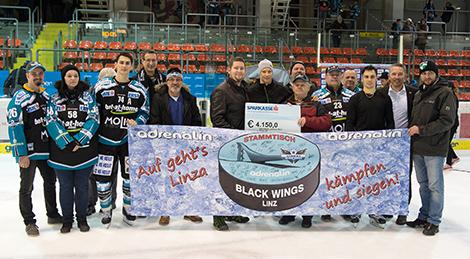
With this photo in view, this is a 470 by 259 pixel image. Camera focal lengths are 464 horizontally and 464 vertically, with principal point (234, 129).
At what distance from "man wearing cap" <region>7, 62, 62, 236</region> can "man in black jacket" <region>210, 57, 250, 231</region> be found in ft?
5.03

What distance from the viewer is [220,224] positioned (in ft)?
14.4

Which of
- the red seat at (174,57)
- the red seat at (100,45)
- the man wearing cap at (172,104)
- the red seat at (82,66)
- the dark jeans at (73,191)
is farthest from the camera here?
the red seat at (100,45)

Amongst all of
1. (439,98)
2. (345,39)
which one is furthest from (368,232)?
(345,39)

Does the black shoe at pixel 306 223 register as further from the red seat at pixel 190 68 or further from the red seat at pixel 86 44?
the red seat at pixel 86 44

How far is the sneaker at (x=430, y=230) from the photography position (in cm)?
433

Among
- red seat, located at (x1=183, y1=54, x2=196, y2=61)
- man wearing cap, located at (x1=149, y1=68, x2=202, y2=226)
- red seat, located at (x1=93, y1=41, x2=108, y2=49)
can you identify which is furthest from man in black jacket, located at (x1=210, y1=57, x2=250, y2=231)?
red seat, located at (x1=93, y1=41, x2=108, y2=49)

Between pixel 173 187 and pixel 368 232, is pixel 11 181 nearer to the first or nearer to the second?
pixel 173 187

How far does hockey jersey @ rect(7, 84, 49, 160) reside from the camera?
4020 millimetres

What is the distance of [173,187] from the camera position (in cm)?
431

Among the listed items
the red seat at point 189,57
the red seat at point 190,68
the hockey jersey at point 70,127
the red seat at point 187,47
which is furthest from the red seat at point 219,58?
the hockey jersey at point 70,127

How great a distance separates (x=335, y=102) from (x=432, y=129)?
94 cm

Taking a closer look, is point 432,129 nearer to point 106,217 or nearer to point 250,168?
point 250,168

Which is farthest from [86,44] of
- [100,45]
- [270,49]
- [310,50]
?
[310,50]

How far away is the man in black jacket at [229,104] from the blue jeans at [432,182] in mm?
1734
